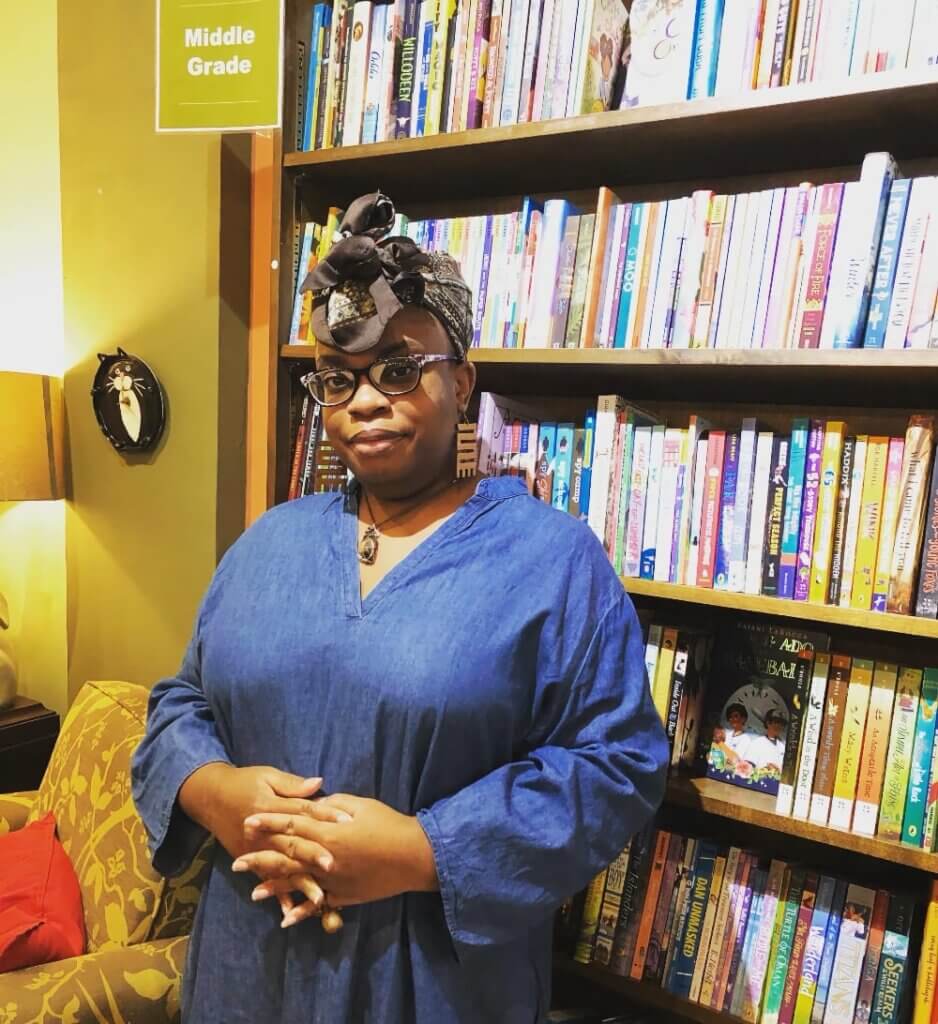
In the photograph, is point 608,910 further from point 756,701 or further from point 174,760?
point 174,760

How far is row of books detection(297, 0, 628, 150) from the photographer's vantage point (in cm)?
119

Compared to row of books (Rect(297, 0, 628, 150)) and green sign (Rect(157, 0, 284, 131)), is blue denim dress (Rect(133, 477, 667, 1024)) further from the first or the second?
green sign (Rect(157, 0, 284, 131))

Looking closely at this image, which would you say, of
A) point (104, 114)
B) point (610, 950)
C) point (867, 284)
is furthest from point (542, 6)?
point (610, 950)

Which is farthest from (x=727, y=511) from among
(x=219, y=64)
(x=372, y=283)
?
(x=219, y=64)

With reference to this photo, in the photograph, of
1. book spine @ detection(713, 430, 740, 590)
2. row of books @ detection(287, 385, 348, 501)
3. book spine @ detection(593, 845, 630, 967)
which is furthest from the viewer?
row of books @ detection(287, 385, 348, 501)

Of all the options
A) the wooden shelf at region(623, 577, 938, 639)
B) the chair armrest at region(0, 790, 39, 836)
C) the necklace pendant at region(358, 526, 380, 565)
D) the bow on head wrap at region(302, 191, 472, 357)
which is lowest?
the chair armrest at region(0, 790, 39, 836)

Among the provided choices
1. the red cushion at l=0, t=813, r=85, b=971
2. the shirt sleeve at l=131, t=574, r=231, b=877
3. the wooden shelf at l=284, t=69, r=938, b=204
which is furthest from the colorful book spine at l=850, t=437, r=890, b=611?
the red cushion at l=0, t=813, r=85, b=971

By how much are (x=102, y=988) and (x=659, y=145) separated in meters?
1.48

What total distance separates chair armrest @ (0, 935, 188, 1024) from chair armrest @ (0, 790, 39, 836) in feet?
1.66

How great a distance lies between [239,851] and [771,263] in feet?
3.31

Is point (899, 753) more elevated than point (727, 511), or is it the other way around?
point (727, 511)

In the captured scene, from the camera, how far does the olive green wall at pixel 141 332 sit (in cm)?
165

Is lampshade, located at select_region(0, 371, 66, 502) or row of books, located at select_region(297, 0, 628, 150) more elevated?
row of books, located at select_region(297, 0, 628, 150)

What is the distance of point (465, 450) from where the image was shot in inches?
40.3
